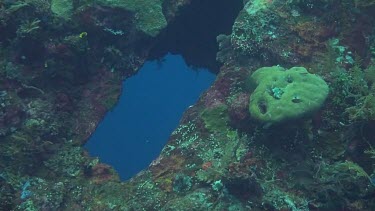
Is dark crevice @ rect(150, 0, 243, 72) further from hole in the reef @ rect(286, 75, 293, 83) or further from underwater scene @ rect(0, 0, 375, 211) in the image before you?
hole in the reef @ rect(286, 75, 293, 83)

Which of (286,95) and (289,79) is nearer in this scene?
(286,95)

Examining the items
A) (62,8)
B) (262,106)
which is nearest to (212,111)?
(262,106)

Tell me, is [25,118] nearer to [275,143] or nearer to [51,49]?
[51,49]

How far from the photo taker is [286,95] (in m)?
6.04

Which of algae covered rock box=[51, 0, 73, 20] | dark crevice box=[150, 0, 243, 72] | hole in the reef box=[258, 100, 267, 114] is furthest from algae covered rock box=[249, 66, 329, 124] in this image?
algae covered rock box=[51, 0, 73, 20]

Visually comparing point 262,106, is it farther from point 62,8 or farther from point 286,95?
point 62,8

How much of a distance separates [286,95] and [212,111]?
Answer: 1.61 metres

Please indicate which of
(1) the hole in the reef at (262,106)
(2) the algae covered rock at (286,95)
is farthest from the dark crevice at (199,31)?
(1) the hole in the reef at (262,106)

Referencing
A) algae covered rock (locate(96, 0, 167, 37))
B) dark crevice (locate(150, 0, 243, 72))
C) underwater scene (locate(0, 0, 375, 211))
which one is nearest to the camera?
underwater scene (locate(0, 0, 375, 211))

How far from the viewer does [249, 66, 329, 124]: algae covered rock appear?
5852 millimetres

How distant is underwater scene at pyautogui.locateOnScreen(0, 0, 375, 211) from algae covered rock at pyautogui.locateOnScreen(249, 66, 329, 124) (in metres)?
0.02

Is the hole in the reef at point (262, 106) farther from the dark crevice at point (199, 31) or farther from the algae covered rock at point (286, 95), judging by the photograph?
the dark crevice at point (199, 31)

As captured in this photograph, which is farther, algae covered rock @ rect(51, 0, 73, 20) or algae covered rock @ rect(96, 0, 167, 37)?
algae covered rock @ rect(96, 0, 167, 37)

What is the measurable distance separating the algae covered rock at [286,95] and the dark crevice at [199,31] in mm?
3825
